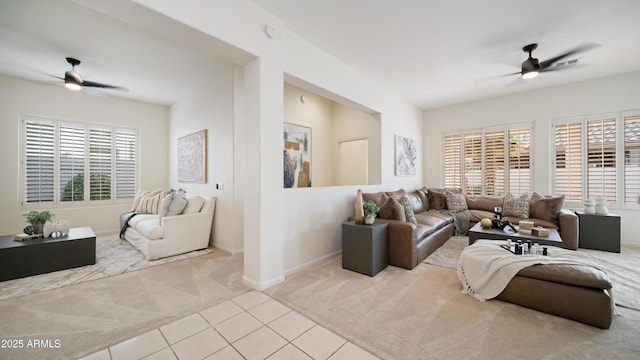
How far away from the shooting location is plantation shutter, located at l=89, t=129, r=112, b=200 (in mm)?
5371

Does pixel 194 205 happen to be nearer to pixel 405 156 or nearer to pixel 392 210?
pixel 392 210

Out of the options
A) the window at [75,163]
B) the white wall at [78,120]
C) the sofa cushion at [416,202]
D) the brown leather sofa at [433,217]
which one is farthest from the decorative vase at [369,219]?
the window at [75,163]

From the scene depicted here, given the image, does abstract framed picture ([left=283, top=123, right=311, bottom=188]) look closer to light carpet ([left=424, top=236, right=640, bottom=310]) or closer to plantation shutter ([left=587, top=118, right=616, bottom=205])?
light carpet ([left=424, top=236, right=640, bottom=310])

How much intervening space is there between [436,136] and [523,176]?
206 centimetres

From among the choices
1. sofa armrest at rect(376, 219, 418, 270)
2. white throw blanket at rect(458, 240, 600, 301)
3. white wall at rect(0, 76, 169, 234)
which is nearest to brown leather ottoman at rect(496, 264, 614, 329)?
white throw blanket at rect(458, 240, 600, 301)

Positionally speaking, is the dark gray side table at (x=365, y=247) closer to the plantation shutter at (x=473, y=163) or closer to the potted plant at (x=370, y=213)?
the potted plant at (x=370, y=213)

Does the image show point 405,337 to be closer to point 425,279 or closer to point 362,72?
point 425,279

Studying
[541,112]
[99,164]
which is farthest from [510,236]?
[99,164]

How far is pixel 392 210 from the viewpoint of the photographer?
3549 mm

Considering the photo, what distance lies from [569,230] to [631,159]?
77.2 inches

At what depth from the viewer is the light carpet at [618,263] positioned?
246 cm

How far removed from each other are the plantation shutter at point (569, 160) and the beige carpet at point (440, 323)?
11.5 ft

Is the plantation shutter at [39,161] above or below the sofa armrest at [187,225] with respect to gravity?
above

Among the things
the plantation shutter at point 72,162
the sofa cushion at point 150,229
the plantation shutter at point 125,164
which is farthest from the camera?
the plantation shutter at point 125,164
